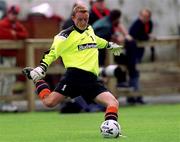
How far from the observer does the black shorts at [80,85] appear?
1188 centimetres

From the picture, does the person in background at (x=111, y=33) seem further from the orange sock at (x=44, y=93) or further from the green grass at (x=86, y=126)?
the orange sock at (x=44, y=93)

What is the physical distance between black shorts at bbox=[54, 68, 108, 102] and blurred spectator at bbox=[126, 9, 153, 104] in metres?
8.13

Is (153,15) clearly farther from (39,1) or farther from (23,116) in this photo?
(23,116)

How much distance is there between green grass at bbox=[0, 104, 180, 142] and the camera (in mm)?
11461

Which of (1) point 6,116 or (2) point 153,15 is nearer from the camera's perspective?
(1) point 6,116

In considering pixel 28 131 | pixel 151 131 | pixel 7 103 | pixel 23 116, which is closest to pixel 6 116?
pixel 23 116

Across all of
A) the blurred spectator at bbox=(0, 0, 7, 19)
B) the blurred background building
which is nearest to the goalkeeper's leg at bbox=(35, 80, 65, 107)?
the blurred spectator at bbox=(0, 0, 7, 19)

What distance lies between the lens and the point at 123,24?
21938 mm

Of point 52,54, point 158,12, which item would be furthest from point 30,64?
point 52,54

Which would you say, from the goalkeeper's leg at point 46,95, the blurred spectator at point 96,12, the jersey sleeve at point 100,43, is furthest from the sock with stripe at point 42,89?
the blurred spectator at point 96,12

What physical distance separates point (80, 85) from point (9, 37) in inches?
297

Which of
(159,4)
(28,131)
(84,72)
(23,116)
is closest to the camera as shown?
(84,72)

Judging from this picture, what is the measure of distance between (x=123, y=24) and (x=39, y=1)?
95.4 inches

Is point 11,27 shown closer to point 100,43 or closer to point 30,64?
point 30,64
